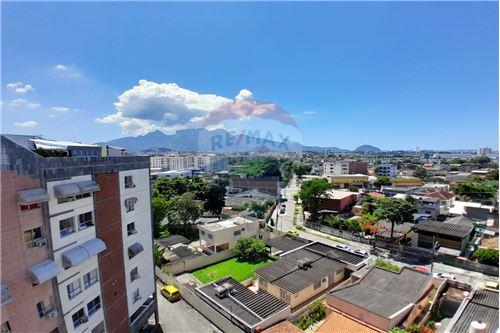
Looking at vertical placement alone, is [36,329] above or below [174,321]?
above

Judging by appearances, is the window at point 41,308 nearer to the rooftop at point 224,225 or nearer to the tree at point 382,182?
the rooftop at point 224,225

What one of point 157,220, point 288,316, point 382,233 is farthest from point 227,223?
point 382,233

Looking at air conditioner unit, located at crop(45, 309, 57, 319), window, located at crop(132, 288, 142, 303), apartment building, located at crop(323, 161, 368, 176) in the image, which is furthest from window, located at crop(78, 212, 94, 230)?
apartment building, located at crop(323, 161, 368, 176)

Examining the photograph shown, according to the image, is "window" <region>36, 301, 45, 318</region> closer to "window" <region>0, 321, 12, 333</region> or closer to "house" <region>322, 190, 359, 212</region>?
"window" <region>0, 321, 12, 333</region>

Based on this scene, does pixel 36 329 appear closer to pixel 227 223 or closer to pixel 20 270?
pixel 20 270

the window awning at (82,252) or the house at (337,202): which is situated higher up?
the window awning at (82,252)

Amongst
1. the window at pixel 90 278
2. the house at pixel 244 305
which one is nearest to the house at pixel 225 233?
the house at pixel 244 305
